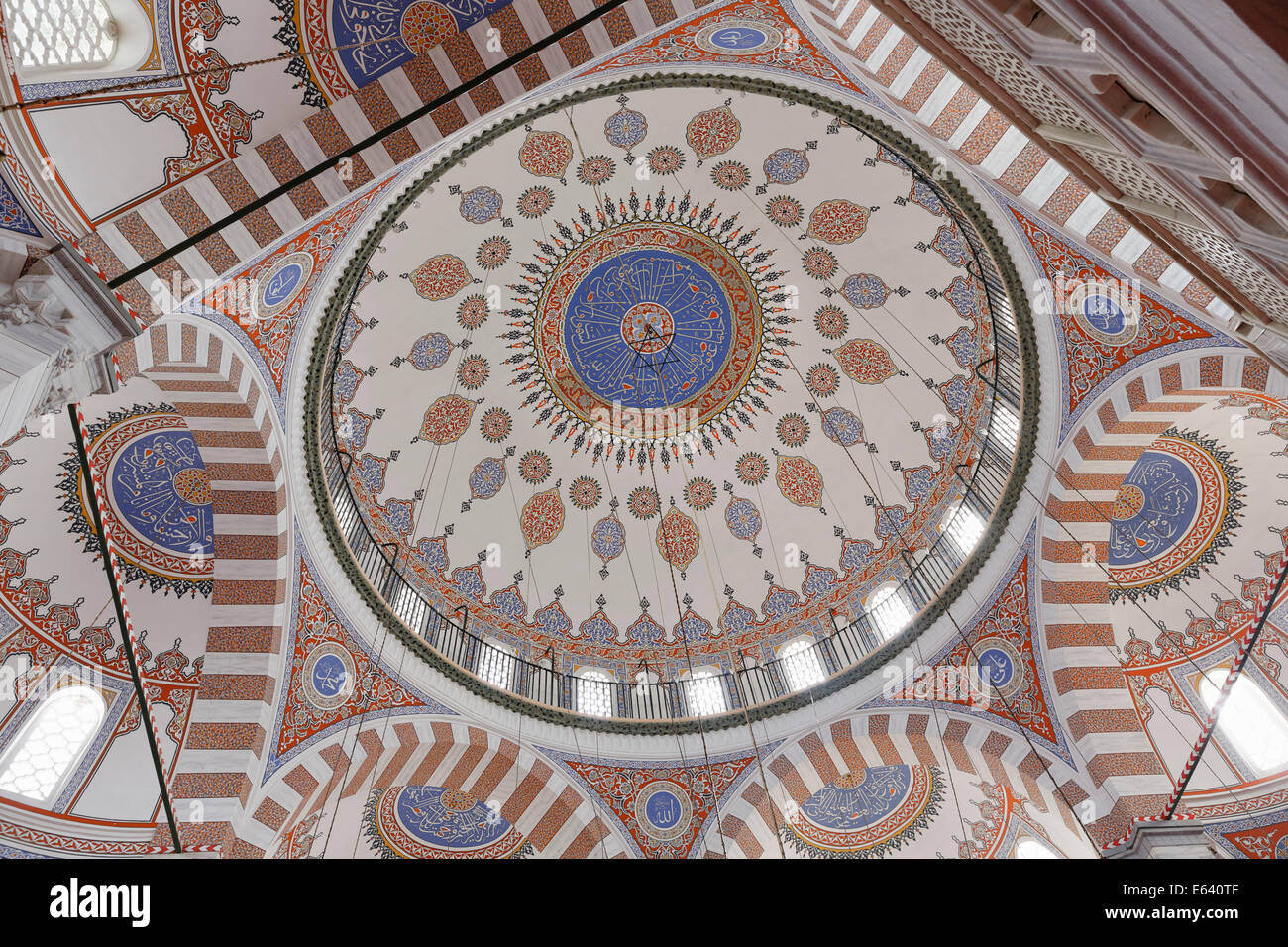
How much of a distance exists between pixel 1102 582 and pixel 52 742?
449 inches

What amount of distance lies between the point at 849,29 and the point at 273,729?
27.5 ft

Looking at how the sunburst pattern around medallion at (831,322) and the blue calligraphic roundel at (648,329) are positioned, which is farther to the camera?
the blue calligraphic roundel at (648,329)

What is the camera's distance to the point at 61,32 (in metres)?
4.19

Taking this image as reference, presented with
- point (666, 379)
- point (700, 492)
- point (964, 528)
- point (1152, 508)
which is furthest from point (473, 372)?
point (1152, 508)

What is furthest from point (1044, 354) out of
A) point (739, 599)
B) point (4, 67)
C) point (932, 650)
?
point (4, 67)

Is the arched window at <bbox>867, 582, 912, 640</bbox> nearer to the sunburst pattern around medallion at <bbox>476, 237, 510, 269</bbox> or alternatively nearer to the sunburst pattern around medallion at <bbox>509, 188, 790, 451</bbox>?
the sunburst pattern around medallion at <bbox>509, 188, 790, 451</bbox>

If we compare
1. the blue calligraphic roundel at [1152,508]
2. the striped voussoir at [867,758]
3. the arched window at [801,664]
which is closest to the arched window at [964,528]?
the blue calligraphic roundel at [1152,508]

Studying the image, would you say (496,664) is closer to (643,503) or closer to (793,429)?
(643,503)

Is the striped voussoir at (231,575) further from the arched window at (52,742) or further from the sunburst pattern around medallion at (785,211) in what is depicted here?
the sunburst pattern around medallion at (785,211)

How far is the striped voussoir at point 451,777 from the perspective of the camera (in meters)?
7.84

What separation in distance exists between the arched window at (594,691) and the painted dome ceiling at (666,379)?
24cm

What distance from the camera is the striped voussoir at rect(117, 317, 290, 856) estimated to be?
6.80 metres

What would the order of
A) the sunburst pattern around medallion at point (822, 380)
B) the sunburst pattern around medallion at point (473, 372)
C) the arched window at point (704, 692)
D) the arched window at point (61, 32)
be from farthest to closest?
the sunburst pattern around medallion at point (822, 380)
the sunburst pattern around medallion at point (473, 372)
the arched window at point (704, 692)
the arched window at point (61, 32)

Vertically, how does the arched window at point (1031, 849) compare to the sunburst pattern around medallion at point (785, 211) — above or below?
below
